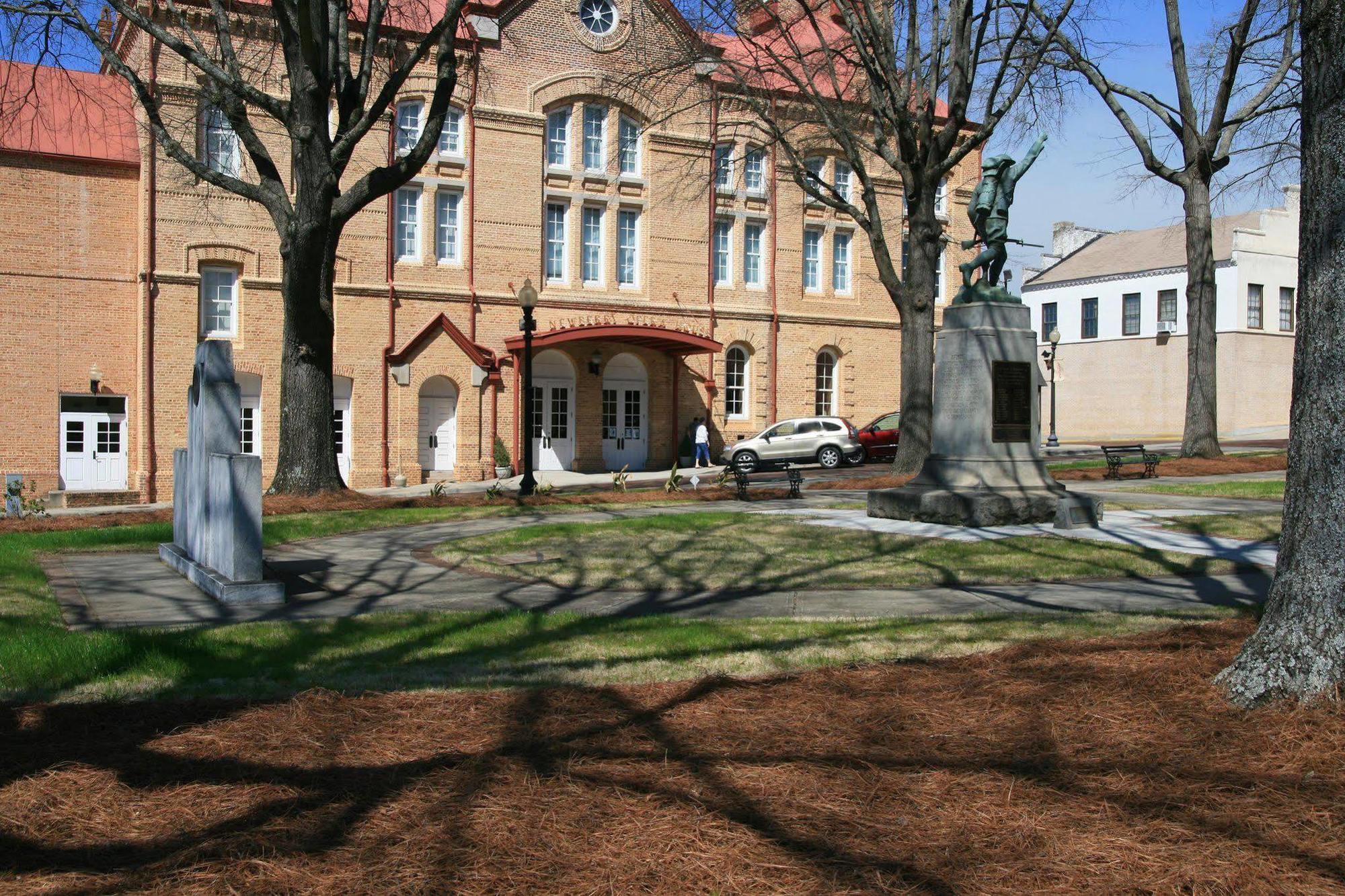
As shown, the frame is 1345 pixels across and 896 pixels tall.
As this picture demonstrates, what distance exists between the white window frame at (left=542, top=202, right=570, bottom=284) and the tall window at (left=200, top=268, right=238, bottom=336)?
866cm

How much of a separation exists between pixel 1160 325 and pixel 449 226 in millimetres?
34775

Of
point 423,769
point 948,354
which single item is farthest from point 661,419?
point 423,769

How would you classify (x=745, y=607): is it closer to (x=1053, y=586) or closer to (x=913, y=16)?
(x=1053, y=586)

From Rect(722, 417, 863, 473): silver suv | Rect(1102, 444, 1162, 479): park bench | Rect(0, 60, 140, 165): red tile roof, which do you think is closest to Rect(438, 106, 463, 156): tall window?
Rect(0, 60, 140, 165): red tile roof

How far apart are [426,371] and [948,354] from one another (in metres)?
19.3

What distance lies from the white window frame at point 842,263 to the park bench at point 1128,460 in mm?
14835

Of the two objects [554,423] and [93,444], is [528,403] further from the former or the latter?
[93,444]

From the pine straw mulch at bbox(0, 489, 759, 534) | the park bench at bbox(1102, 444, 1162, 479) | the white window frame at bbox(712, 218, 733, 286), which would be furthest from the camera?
the white window frame at bbox(712, 218, 733, 286)

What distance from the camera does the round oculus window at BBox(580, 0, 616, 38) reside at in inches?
1314

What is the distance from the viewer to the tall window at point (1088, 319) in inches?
2169

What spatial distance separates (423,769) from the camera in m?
4.36

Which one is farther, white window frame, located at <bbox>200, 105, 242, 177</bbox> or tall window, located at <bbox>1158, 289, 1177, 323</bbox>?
tall window, located at <bbox>1158, 289, 1177, 323</bbox>

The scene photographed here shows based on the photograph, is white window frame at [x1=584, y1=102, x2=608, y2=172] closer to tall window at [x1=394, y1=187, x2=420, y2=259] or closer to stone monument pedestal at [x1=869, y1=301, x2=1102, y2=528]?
tall window at [x1=394, y1=187, x2=420, y2=259]

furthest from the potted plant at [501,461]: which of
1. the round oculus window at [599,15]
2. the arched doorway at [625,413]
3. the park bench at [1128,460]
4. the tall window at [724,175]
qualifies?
the park bench at [1128,460]
